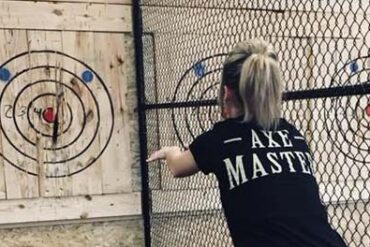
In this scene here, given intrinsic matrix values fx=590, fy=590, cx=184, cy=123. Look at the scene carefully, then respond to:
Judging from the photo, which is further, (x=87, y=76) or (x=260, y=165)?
(x=87, y=76)

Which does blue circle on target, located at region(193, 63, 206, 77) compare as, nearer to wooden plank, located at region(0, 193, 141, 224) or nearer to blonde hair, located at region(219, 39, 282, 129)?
wooden plank, located at region(0, 193, 141, 224)

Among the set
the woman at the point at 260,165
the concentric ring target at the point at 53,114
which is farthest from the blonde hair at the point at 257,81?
the concentric ring target at the point at 53,114

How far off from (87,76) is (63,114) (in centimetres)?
30

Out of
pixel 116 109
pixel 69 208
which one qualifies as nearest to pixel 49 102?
pixel 116 109

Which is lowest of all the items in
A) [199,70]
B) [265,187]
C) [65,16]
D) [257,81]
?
[265,187]

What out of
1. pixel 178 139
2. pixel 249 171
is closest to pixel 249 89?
pixel 249 171

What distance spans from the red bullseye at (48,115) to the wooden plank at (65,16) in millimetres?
533

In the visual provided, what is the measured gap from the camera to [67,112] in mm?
3898

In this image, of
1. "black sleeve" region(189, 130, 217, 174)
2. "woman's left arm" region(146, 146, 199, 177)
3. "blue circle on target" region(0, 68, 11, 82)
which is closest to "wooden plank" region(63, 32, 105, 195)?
"blue circle on target" region(0, 68, 11, 82)

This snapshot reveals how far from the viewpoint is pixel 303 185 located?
1924 mm

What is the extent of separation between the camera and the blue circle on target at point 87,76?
12.9 feet

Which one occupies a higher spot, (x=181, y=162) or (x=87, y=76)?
(x=87, y=76)

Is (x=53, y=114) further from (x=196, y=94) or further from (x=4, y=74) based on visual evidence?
(x=196, y=94)

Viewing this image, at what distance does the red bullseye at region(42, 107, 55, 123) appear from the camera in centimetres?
384
